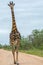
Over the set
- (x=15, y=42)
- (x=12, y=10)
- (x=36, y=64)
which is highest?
(x=12, y=10)

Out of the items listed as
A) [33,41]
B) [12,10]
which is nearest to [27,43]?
[33,41]

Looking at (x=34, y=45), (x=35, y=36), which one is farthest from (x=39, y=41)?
(x=35, y=36)

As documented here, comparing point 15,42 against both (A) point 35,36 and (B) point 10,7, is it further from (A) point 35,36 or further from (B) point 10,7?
(A) point 35,36

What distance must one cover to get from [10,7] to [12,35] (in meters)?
1.51

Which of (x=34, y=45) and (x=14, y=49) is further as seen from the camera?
(x=34, y=45)

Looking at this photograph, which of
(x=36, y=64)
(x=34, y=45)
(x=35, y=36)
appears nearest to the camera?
(x=36, y=64)

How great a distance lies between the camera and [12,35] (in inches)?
677

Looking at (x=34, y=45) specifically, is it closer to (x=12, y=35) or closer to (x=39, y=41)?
(x=39, y=41)

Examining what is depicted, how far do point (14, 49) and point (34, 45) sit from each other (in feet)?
106

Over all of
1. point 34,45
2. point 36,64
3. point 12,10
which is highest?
point 12,10

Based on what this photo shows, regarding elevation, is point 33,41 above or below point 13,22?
below

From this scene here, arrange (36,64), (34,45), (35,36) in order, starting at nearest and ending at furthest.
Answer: (36,64) → (34,45) → (35,36)

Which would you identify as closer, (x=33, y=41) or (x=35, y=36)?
(x=33, y=41)

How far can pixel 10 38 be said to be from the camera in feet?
56.9
